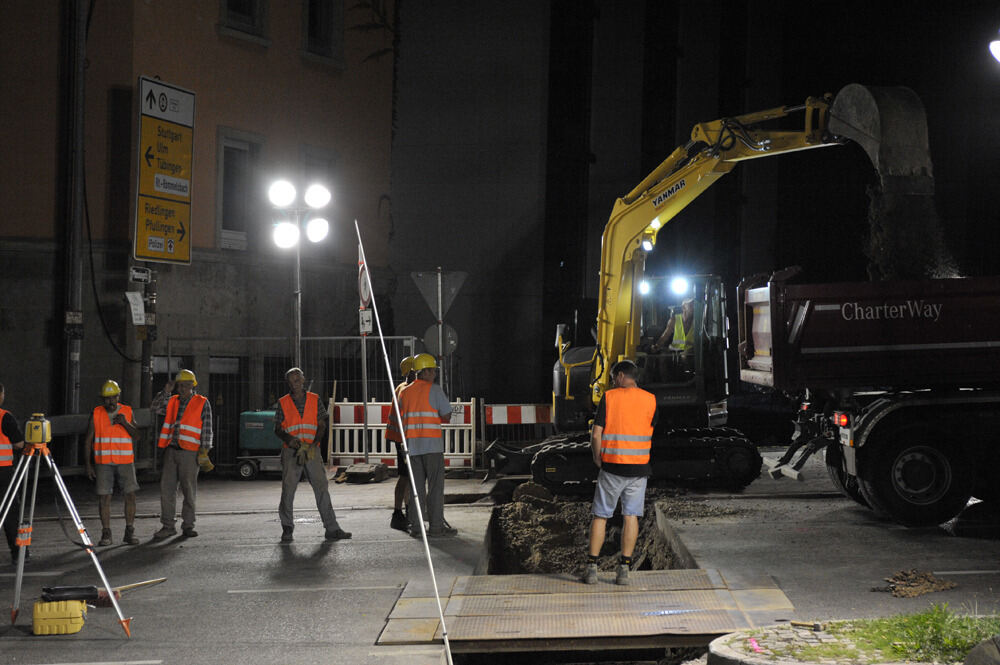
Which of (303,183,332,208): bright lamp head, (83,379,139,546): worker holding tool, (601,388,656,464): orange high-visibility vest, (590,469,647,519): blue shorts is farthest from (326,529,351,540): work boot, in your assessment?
(303,183,332,208): bright lamp head

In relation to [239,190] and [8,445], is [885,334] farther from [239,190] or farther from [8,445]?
[239,190]

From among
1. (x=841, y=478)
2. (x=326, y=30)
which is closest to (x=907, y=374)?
(x=841, y=478)

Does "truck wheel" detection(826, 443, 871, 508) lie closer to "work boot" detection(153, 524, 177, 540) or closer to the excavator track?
the excavator track

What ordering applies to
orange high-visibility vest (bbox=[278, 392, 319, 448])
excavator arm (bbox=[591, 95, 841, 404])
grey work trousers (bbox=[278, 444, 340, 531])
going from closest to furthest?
grey work trousers (bbox=[278, 444, 340, 531]), orange high-visibility vest (bbox=[278, 392, 319, 448]), excavator arm (bbox=[591, 95, 841, 404])

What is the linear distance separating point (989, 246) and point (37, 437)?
2047 centimetres

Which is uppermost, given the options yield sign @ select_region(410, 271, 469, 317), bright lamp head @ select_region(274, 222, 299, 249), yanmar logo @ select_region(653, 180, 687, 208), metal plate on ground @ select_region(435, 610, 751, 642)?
yanmar logo @ select_region(653, 180, 687, 208)

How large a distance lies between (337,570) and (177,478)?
9.85ft

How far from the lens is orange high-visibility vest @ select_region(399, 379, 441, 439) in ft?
36.6

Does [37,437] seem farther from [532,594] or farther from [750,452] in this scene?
[750,452]

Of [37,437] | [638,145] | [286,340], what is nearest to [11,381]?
[286,340]

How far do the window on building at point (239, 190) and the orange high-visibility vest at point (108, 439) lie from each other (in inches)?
338

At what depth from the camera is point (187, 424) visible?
37.4ft

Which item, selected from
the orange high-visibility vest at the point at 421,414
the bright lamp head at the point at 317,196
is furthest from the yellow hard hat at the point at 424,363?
the bright lamp head at the point at 317,196

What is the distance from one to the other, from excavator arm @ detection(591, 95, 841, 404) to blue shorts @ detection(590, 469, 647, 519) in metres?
5.58
